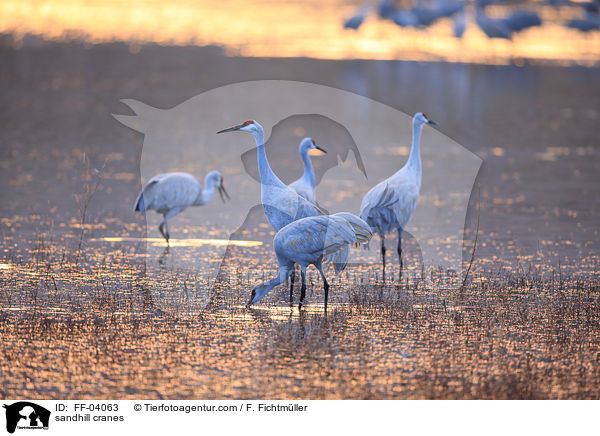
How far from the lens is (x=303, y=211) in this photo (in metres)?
9.38

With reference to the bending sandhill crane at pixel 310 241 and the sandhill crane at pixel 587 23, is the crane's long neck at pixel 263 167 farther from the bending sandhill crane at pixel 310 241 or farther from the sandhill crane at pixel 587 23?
the sandhill crane at pixel 587 23

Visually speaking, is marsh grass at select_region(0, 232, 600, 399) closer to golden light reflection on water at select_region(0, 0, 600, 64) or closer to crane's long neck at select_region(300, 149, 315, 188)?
crane's long neck at select_region(300, 149, 315, 188)

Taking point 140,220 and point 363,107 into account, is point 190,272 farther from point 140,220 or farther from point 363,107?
point 363,107

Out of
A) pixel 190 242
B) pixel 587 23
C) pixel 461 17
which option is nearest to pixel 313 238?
pixel 190 242

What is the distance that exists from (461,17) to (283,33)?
1255 cm

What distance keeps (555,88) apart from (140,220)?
2324cm

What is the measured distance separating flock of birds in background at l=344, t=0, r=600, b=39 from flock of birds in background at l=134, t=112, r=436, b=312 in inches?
1349

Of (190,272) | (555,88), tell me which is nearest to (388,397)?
(190,272)

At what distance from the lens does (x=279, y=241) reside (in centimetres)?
834

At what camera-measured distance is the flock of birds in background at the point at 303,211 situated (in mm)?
8320

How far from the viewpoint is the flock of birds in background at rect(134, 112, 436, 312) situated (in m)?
8.32

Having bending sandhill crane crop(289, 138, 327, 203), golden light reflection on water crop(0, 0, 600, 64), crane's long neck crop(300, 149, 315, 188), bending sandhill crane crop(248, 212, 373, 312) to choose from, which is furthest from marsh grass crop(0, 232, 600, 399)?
golden light reflection on water crop(0, 0, 600, 64)

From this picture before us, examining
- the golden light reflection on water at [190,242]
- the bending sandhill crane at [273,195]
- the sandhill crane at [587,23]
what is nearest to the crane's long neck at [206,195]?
the golden light reflection on water at [190,242]

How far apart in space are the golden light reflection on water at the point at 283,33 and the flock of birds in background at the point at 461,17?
40.6 inches
